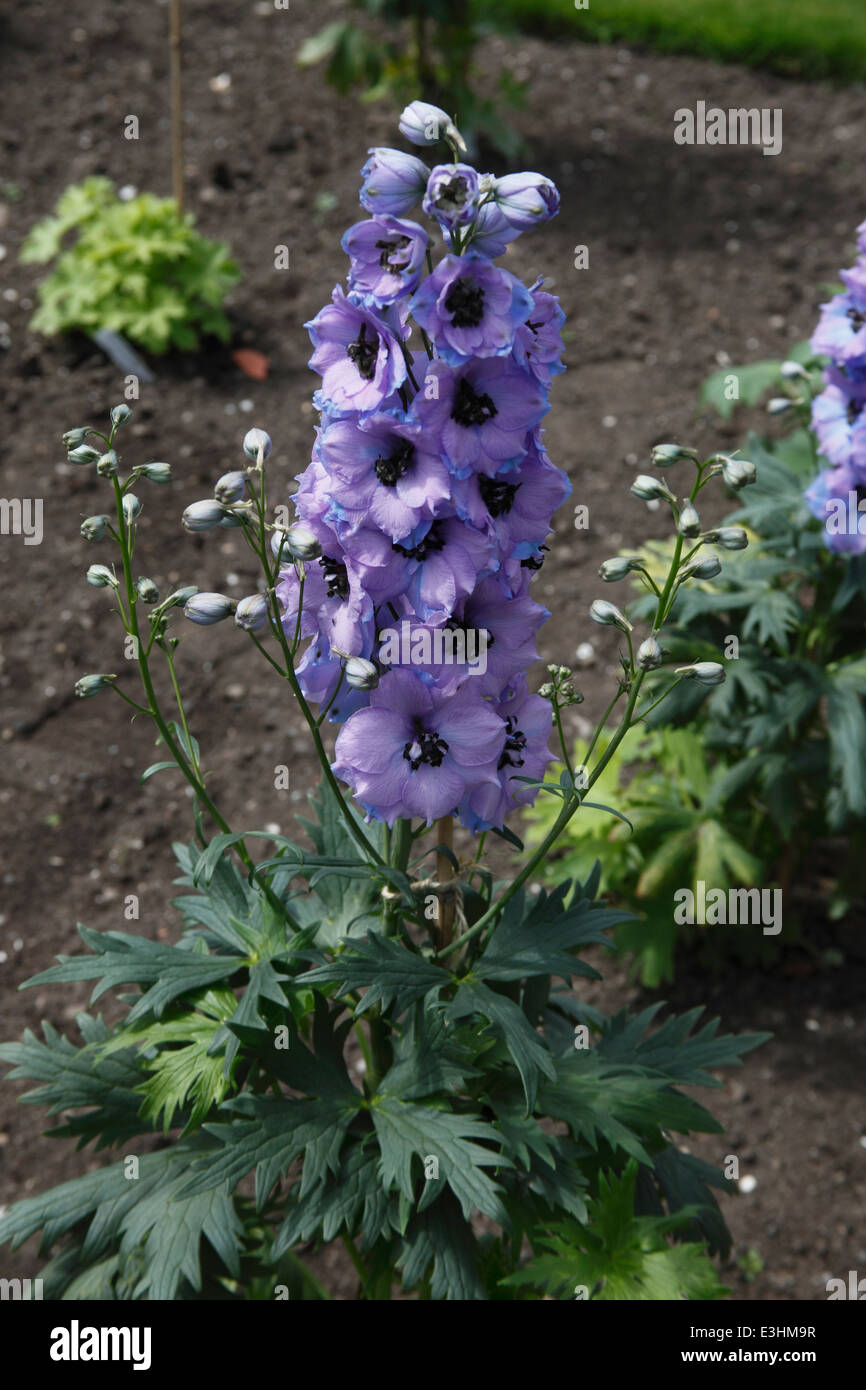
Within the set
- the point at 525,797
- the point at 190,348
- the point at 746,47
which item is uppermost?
the point at 746,47

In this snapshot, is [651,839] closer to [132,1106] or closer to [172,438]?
[132,1106]

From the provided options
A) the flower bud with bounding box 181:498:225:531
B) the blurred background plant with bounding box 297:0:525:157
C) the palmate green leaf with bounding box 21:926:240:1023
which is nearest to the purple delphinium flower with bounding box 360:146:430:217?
the flower bud with bounding box 181:498:225:531

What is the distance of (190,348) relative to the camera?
18.8 feet

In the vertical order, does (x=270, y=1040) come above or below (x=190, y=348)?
below

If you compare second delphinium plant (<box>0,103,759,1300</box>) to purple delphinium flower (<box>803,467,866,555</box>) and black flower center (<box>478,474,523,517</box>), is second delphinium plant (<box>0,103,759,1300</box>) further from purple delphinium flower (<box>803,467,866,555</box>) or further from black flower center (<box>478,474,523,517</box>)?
purple delphinium flower (<box>803,467,866,555</box>)

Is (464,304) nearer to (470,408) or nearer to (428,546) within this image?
(470,408)

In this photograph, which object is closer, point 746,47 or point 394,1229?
point 394,1229

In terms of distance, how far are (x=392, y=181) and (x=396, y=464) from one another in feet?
1.28

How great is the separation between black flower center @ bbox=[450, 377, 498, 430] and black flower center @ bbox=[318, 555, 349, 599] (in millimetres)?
314

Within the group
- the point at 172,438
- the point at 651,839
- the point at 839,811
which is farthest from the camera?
the point at 172,438

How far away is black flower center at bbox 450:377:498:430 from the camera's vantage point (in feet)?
6.35

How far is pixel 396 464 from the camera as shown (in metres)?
1.97
